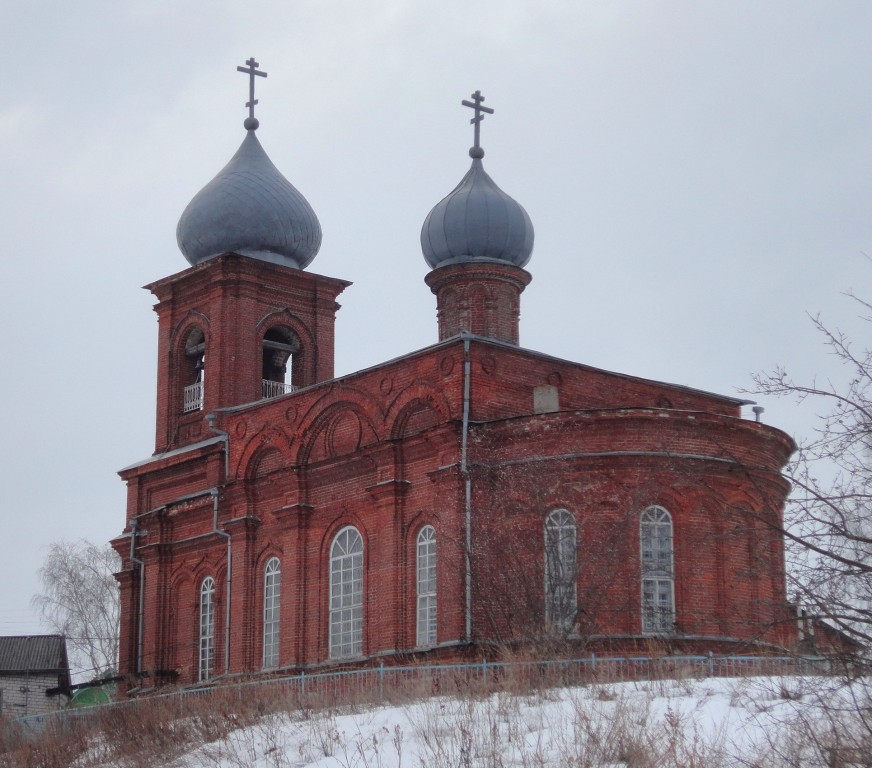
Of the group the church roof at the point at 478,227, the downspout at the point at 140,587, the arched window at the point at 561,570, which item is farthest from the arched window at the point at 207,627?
the arched window at the point at 561,570

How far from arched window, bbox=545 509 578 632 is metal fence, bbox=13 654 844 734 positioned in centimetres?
228

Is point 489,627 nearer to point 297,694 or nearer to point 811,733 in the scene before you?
point 297,694

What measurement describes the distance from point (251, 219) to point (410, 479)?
29.1ft

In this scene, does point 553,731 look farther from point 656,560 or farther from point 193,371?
point 193,371

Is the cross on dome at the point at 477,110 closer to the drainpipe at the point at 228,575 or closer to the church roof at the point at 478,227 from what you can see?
the church roof at the point at 478,227

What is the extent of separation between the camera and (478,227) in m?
30.2

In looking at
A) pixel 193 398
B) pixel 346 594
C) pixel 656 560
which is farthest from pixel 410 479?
pixel 193 398

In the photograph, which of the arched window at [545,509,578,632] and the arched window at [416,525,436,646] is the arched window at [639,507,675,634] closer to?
the arched window at [545,509,578,632]

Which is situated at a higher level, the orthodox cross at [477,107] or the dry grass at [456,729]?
the orthodox cross at [477,107]

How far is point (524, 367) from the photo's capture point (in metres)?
25.8

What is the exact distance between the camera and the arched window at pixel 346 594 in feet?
85.7

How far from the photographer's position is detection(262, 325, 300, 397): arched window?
106 ft

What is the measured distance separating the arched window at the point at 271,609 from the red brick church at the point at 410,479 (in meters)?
0.05

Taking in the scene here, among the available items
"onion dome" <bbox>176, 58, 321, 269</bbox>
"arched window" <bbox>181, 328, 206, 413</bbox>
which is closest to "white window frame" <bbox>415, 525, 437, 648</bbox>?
"arched window" <bbox>181, 328, 206, 413</bbox>
